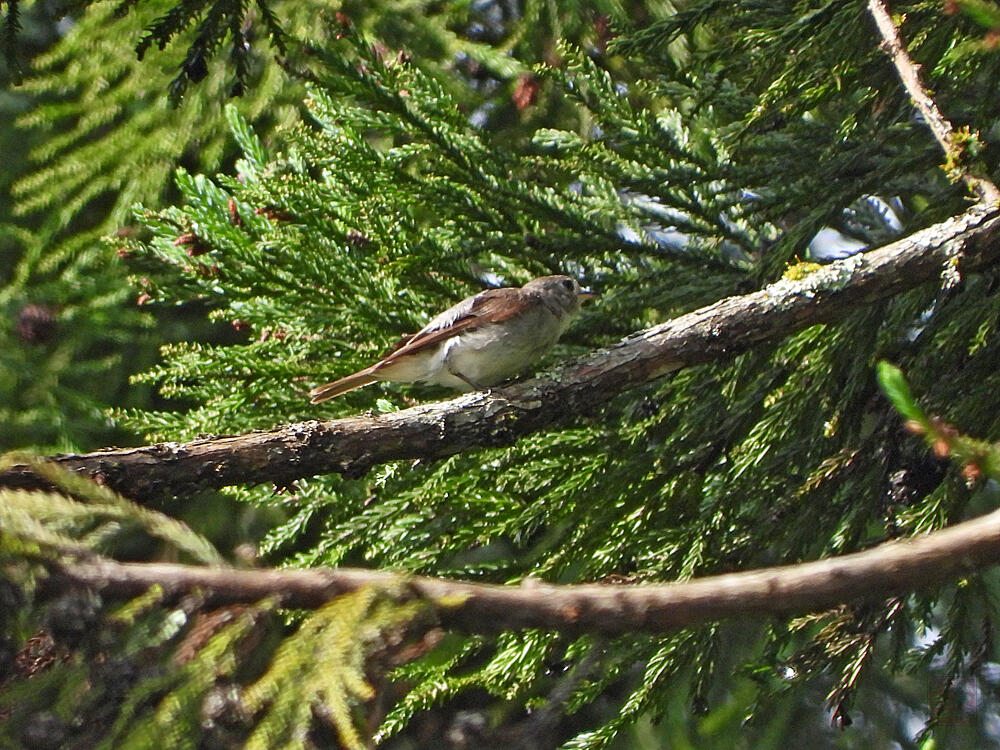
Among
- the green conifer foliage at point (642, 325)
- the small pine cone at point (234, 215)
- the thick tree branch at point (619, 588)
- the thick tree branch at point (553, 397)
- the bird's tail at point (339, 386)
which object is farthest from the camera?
the small pine cone at point (234, 215)

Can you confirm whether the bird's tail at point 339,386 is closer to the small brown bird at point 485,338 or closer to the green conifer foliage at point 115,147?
the small brown bird at point 485,338

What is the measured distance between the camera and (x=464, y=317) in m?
3.27

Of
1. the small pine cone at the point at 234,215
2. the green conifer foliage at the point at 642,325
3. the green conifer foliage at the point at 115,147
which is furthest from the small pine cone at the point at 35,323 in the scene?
the small pine cone at the point at 234,215

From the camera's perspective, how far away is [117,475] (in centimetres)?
210

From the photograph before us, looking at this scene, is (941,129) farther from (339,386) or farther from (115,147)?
(115,147)

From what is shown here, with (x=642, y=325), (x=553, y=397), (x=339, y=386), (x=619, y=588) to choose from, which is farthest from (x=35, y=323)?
(x=619, y=588)

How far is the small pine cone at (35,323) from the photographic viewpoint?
4508mm

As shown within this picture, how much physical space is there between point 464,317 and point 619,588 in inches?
78.4

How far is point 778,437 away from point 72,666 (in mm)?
1668

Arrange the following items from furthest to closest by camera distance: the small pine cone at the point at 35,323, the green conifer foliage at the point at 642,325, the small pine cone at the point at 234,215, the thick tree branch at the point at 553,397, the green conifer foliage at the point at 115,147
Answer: the small pine cone at the point at 35,323, the green conifer foliage at the point at 115,147, the small pine cone at the point at 234,215, the green conifer foliage at the point at 642,325, the thick tree branch at the point at 553,397

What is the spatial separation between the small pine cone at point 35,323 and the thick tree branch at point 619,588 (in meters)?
3.32

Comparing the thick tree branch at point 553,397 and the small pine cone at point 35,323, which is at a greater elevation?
the small pine cone at point 35,323

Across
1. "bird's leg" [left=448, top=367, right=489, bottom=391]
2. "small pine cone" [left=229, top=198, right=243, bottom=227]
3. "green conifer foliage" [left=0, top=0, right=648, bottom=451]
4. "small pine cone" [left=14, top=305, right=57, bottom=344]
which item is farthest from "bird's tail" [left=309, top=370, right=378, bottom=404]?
Answer: "small pine cone" [left=14, top=305, right=57, bottom=344]

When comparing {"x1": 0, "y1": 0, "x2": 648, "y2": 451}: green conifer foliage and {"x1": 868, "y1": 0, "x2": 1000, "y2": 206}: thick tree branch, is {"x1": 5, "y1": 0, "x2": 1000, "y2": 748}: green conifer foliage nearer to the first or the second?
{"x1": 868, "y1": 0, "x2": 1000, "y2": 206}: thick tree branch
